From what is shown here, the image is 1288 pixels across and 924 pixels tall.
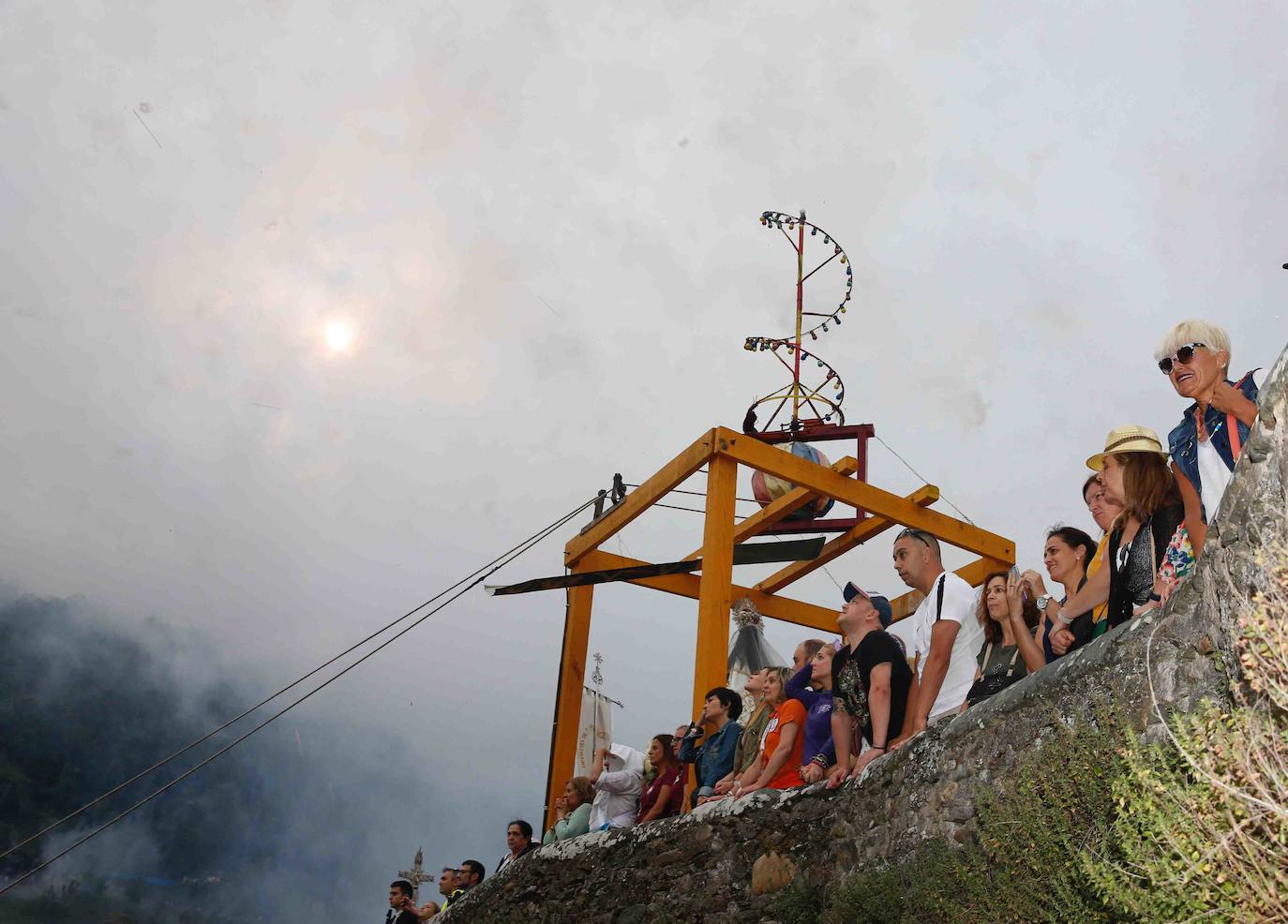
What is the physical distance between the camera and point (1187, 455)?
15.8 feet

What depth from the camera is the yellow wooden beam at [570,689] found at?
11.1m

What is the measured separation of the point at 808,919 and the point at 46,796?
4533 inches

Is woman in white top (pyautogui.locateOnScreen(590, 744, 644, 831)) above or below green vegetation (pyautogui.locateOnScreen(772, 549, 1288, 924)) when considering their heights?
above

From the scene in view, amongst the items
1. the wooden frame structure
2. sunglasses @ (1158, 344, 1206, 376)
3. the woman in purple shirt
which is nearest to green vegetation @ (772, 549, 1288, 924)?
the woman in purple shirt

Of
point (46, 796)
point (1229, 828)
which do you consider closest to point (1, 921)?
point (46, 796)

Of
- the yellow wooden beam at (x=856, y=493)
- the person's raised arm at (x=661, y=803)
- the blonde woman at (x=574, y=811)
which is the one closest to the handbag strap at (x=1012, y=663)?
the person's raised arm at (x=661, y=803)

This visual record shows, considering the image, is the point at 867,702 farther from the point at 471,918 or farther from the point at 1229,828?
the point at 471,918

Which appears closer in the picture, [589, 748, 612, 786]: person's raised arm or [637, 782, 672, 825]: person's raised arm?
[637, 782, 672, 825]: person's raised arm

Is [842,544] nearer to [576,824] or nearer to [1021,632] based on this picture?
[576,824]

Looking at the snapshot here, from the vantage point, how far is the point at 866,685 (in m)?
6.20

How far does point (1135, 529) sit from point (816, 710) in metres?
2.22

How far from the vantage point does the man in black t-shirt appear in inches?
239

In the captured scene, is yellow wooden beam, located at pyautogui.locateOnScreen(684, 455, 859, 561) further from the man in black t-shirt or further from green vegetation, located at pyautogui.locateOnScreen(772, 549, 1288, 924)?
green vegetation, located at pyautogui.locateOnScreen(772, 549, 1288, 924)

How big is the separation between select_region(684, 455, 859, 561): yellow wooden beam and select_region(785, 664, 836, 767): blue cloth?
3561mm
